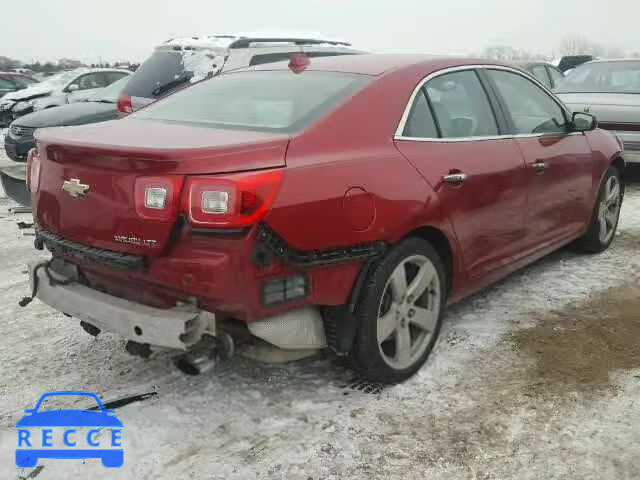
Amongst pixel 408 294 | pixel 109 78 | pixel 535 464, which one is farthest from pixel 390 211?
pixel 109 78

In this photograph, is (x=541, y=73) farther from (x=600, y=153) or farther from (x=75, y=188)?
(x=75, y=188)

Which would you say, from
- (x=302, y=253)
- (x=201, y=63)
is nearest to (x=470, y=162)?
(x=302, y=253)

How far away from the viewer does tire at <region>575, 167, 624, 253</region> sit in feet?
16.2

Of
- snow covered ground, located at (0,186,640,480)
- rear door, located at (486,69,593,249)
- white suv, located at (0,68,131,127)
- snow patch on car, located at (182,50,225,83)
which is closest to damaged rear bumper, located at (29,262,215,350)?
snow covered ground, located at (0,186,640,480)

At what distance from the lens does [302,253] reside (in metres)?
2.54

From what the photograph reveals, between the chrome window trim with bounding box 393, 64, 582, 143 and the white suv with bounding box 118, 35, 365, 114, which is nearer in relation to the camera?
the chrome window trim with bounding box 393, 64, 582, 143

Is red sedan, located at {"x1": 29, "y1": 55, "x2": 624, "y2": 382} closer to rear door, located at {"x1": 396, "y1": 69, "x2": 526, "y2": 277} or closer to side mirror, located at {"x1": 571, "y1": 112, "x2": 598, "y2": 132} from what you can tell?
rear door, located at {"x1": 396, "y1": 69, "x2": 526, "y2": 277}

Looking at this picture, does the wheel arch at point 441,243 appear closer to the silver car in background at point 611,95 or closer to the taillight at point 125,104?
the taillight at point 125,104

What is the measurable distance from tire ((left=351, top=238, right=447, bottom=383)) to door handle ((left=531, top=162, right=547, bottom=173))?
109 cm

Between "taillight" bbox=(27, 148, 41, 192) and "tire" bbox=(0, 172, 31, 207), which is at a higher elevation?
"taillight" bbox=(27, 148, 41, 192)

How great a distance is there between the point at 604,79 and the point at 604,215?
165 inches

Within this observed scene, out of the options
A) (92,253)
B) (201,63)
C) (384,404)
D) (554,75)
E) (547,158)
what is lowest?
(384,404)

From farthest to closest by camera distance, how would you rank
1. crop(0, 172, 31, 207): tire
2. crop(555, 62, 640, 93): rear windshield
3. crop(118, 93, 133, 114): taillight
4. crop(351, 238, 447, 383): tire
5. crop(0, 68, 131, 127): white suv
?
1. crop(0, 68, 131, 127): white suv
2. crop(555, 62, 640, 93): rear windshield
3. crop(118, 93, 133, 114): taillight
4. crop(0, 172, 31, 207): tire
5. crop(351, 238, 447, 383): tire

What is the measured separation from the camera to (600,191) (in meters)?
4.92
